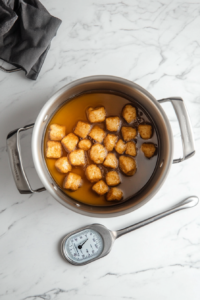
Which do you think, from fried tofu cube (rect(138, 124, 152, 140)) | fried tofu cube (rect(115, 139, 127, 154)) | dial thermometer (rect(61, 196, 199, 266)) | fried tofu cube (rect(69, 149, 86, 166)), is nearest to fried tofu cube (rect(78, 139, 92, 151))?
fried tofu cube (rect(69, 149, 86, 166))

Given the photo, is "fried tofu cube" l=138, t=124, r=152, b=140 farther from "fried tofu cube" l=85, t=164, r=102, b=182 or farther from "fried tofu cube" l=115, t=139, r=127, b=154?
"fried tofu cube" l=85, t=164, r=102, b=182

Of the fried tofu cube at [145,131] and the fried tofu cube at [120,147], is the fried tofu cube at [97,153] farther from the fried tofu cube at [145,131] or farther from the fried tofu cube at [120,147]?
the fried tofu cube at [145,131]

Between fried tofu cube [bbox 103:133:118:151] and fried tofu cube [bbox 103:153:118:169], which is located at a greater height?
fried tofu cube [bbox 103:133:118:151]

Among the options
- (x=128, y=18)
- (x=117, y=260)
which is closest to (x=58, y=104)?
(x=128, y=18)

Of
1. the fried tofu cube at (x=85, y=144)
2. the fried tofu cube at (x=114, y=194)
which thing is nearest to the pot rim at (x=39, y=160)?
the fried tofu cube at (x=114, y=194)

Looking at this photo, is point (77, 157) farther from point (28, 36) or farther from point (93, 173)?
point (28, 36)

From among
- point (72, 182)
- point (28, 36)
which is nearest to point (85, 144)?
point (72, 182)
